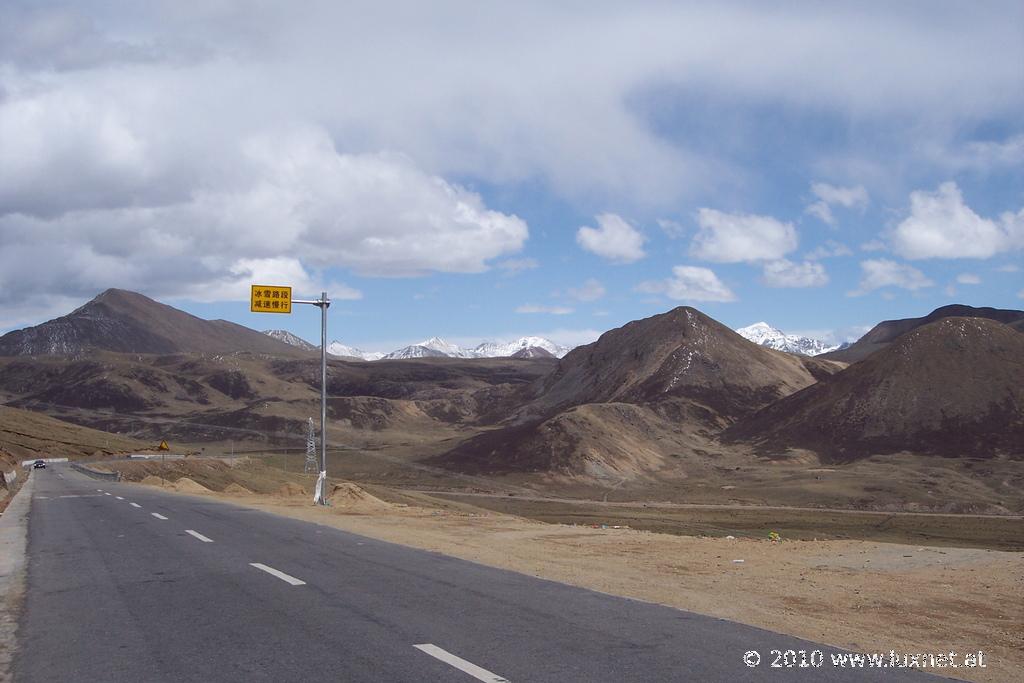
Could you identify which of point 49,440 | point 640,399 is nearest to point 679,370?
point 640,399

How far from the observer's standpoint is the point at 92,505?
31.8 metres

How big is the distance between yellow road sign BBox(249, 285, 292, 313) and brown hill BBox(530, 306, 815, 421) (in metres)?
113

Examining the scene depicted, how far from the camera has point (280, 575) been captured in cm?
1385

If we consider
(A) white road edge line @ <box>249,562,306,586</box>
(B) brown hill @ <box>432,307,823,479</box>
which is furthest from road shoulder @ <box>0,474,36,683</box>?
(B) brown hill @ <box>432,307,823,479</box>

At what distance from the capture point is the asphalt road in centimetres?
834

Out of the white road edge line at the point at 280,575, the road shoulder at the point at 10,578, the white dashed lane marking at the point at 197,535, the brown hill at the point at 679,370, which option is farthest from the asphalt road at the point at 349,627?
the brown hill at the point at 679,370

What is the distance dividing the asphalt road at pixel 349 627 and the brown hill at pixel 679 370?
414 feet

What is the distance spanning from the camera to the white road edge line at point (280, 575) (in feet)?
43.2

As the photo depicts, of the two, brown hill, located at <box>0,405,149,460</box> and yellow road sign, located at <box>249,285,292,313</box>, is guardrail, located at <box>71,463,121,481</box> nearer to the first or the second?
yellow road sign, located at <box>249,285,292,313</box>

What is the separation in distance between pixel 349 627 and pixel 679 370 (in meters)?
146

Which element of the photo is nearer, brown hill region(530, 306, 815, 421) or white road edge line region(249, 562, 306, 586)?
white road edge line region(249, 562, 306, 586)

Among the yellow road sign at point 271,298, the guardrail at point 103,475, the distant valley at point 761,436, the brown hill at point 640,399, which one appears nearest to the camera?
the yellow road sign at point 271,298

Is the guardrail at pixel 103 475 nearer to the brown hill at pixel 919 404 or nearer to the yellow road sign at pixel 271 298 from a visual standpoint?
the yellow road sign at pixel 271 298

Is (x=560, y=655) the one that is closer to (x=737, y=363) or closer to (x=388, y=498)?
(x=388, y=498)
